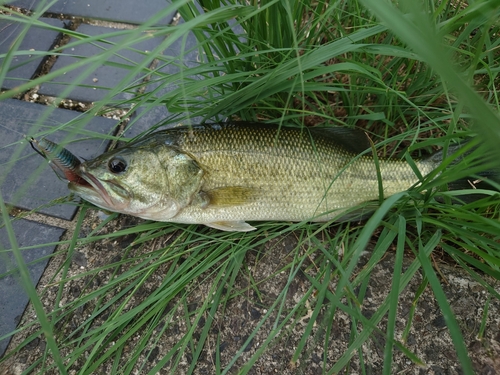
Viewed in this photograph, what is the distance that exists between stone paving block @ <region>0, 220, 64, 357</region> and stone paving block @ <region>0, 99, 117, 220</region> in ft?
0.39

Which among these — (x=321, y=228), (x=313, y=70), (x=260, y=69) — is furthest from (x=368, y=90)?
(x=321, y=228)

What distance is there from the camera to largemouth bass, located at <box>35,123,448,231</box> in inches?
84.4

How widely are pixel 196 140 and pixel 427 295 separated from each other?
4.75ft

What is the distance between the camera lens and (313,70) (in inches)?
78.0

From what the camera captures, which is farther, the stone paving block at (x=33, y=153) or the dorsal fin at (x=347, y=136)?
the stone paving block at (x=33, y=153)

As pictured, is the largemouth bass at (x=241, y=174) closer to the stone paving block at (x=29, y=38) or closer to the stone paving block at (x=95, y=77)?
the stone paving block at (x=95, y=77)

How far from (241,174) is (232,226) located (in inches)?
11.7

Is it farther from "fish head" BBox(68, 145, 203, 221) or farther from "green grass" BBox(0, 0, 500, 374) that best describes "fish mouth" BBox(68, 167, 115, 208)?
"green grass" BBox(0, 0, 500, 374)

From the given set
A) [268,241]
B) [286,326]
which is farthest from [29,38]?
[286,326]

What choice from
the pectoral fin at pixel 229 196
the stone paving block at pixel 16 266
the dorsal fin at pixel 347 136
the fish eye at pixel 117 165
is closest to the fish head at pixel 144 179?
the fish eye at pixel 117 165

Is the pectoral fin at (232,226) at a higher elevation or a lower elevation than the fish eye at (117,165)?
lower

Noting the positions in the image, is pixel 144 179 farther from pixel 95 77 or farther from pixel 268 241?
pixel 95 77

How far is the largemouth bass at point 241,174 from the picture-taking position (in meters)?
2.14

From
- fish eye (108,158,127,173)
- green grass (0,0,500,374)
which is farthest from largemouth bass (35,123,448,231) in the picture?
green grass (0,0,500,374)
